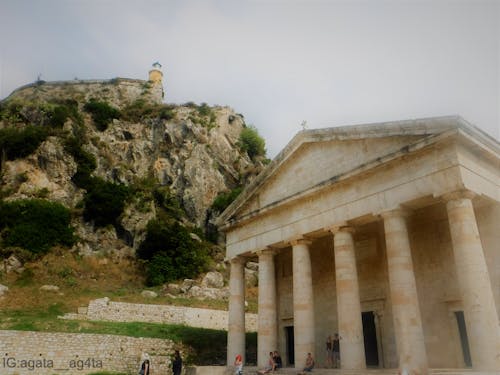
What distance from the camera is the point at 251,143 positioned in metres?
64.6

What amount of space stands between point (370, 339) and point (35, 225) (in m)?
31.6

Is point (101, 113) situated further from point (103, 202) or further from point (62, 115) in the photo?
point (103, 202)

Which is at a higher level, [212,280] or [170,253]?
[170,253]

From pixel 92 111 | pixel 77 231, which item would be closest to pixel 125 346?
pixel 77 231

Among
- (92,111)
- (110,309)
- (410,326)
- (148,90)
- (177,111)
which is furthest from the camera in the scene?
(148,90)

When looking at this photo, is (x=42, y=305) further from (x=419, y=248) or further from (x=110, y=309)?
(x=419, y=248)

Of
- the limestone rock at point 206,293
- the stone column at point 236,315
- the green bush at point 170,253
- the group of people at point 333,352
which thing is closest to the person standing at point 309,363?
the group of people at point 333,352

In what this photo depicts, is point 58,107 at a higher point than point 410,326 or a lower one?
higher

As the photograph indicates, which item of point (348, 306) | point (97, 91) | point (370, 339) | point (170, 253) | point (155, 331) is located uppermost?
point (97, 91)

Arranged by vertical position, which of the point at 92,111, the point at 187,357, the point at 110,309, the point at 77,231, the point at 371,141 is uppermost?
the point at 92,111

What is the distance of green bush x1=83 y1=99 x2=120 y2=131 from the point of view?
2132 inches

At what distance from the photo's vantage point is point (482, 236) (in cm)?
1396

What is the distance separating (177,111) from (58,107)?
16161 millimetres

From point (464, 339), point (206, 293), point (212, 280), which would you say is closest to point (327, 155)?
point (464, 339)
